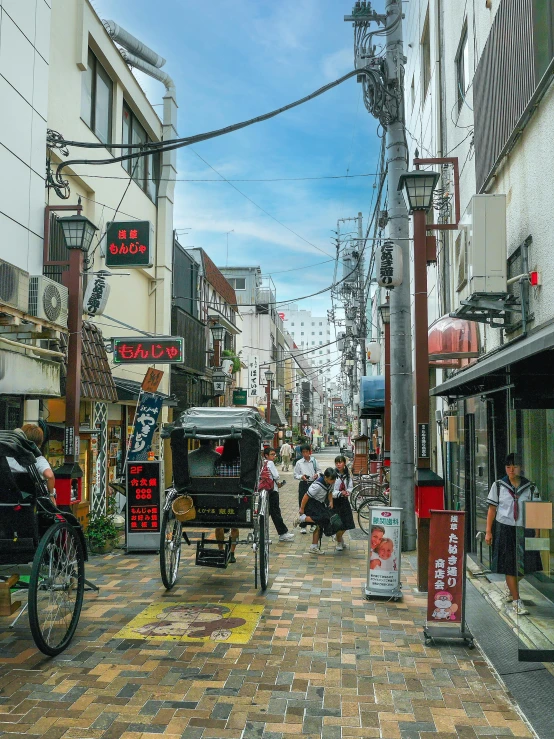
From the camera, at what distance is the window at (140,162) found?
19.0 metres

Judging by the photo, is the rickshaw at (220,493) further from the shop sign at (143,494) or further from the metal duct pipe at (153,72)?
the metal duct pipe at (153,72)

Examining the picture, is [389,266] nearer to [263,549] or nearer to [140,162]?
[263,549]

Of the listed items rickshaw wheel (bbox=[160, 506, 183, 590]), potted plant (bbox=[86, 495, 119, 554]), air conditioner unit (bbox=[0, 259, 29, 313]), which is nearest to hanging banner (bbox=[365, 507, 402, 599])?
rickshaw wheel (bbox=[160, 506, 183, 590])

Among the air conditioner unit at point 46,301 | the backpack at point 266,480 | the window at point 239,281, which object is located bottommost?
the backpack at point 266,480

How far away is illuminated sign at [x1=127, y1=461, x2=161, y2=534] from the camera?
11258 mm

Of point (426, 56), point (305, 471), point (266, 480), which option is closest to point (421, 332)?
point (266, 480)

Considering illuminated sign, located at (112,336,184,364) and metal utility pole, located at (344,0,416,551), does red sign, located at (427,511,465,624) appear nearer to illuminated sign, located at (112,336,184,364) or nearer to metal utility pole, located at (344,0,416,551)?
metal utility pole, located at (344,0,416,551)

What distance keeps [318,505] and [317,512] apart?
13cm

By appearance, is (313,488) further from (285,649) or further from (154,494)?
(285,649)

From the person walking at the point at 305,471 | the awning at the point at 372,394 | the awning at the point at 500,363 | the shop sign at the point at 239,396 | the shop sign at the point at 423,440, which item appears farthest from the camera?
the shop sign at the point at 239,396

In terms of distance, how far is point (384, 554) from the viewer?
330 inches

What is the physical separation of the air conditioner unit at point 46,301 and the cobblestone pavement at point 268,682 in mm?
4107

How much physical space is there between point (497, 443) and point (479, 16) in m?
7.01

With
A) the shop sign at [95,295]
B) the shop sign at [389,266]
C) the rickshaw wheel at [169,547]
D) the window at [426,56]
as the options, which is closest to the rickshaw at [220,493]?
the rickshaw wheel at [169,547]
